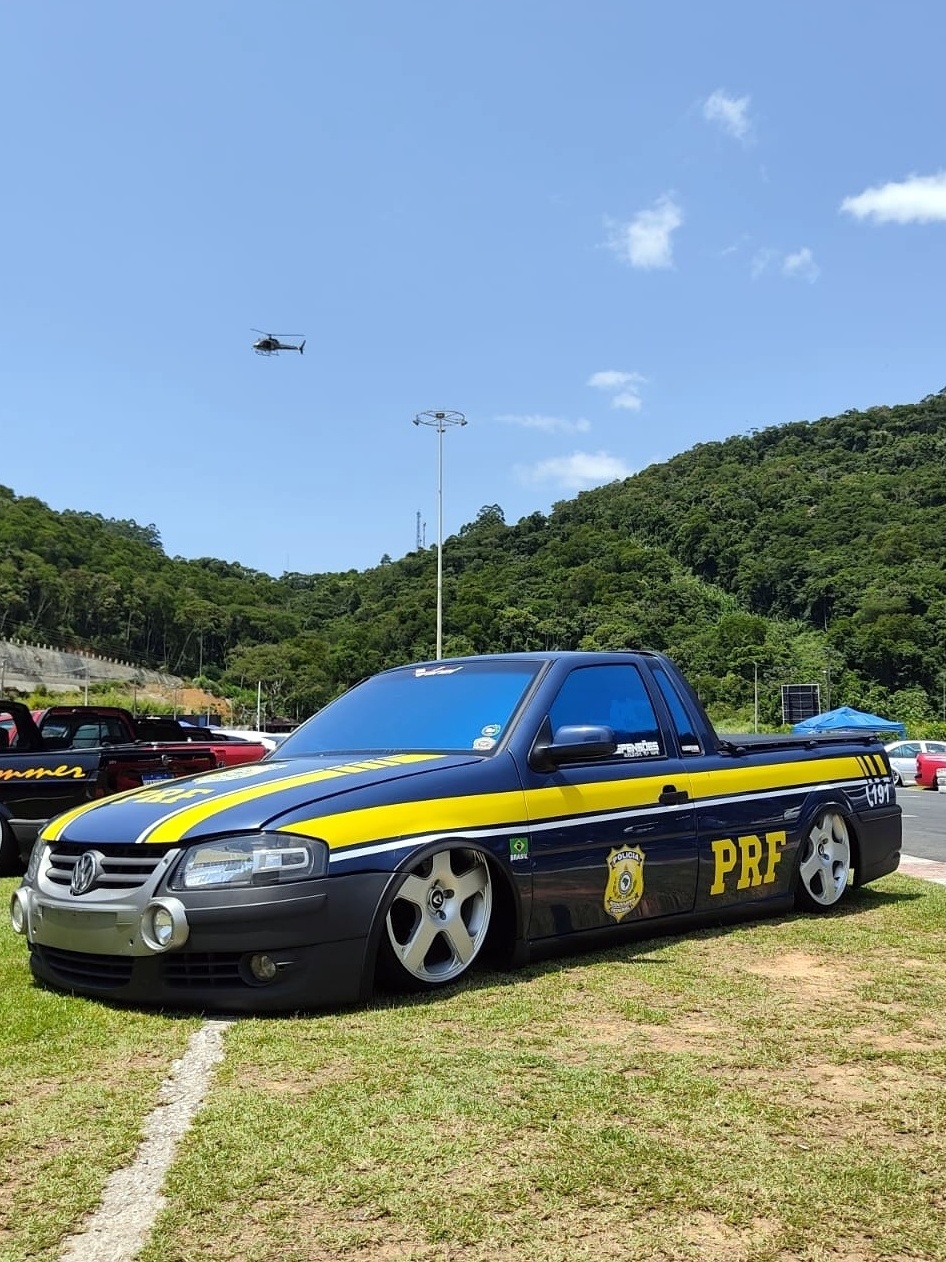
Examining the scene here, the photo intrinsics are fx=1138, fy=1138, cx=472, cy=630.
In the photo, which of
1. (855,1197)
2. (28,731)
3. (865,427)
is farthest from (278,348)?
(865,427)

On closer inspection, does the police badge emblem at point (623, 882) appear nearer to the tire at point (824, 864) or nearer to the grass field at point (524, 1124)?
the grass field at point (524, 1124)

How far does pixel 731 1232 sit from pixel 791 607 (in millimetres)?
110276

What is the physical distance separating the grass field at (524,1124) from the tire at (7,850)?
432 centimetres

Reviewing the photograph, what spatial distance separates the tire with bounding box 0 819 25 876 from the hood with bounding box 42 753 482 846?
4.29 metres

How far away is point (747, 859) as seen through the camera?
237 inches

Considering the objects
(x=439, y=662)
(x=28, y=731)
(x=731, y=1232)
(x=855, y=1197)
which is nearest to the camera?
(x=731, y=1232)

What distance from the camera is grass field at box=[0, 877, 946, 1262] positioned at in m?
2.45

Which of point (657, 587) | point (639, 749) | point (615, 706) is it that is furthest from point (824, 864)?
point (657, 587)

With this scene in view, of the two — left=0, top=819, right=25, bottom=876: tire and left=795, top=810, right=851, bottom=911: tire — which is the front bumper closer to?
left=795, top=810, right=851, bottom=911: tire

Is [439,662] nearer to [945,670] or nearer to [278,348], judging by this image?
[278,348]

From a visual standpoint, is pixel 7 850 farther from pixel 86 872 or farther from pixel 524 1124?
pixel 524 1124

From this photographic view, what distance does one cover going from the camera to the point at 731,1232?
8.05ft

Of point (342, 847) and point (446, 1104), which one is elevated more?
point (342, 847)

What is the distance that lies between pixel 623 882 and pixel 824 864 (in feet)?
6.50
